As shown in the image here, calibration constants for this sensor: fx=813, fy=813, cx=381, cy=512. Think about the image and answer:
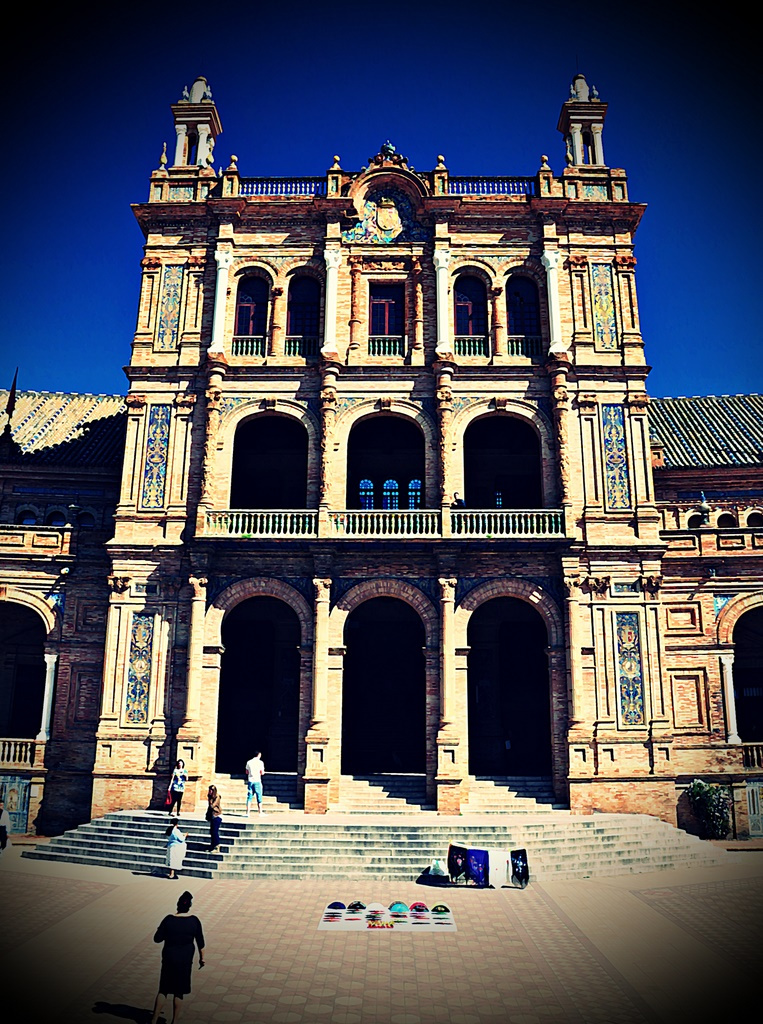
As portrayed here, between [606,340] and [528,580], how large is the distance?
9.08 meters

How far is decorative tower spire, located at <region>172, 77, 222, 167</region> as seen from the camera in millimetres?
31406

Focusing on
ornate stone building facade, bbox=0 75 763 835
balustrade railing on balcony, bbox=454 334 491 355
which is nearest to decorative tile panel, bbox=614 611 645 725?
ornate stone building facade, bbox=0 75 763 835

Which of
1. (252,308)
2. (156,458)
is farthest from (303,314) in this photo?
(156,458)

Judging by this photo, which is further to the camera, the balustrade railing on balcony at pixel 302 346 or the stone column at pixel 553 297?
the balustrade railing on balcony at pixel 302 346

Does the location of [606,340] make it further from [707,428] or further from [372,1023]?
[372,1023]

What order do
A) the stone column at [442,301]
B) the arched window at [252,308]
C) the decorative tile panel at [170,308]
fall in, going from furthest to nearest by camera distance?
the arched window at [252,308]
the decorative tile panel at [170,308]
the stone column at [442,301]

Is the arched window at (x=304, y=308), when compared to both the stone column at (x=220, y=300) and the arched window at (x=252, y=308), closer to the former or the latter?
the arched window at (x=252, y=308)

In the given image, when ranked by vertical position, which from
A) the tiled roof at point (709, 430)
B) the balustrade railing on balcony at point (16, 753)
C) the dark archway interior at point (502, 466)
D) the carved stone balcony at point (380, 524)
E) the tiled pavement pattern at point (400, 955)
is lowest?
the tiled pavement pattern at point (400, 955)

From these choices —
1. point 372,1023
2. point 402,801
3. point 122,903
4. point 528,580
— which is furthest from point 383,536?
point 372,1023

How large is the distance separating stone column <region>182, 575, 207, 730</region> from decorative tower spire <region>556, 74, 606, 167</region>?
20.8m

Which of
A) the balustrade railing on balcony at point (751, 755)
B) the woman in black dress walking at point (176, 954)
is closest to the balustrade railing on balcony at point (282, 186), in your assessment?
the balustrade railing on balcony at point (751, 755)

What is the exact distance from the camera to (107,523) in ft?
110

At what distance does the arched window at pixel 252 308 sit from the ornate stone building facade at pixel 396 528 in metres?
0.09

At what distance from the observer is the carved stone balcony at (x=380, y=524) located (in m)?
26.1
